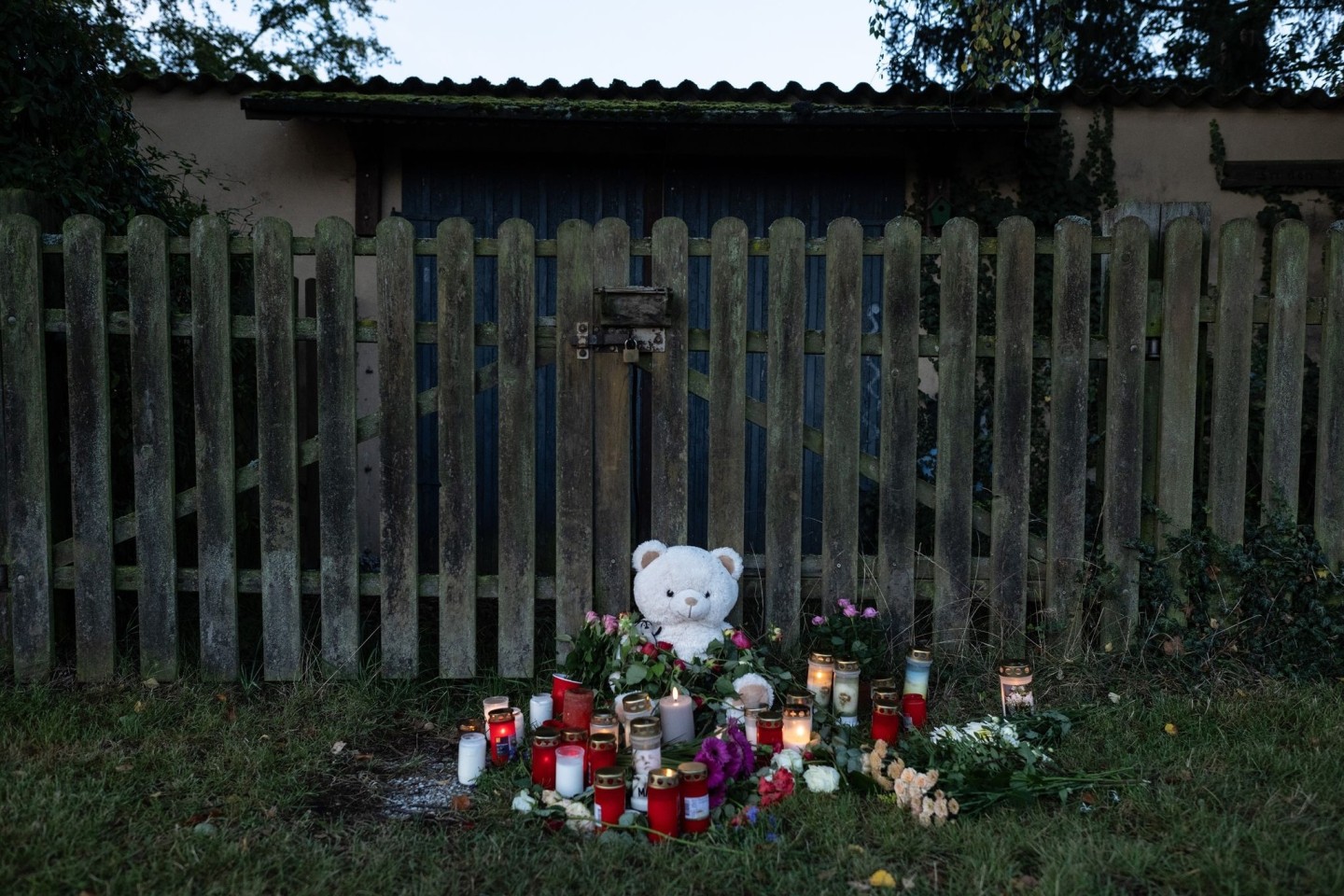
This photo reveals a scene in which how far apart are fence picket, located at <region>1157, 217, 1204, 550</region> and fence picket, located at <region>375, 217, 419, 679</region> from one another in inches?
102

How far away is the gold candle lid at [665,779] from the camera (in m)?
2.52

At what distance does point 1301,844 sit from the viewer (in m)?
2.40

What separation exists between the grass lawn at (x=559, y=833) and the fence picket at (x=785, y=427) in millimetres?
660

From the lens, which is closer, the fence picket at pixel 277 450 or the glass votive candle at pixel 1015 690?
the glass votive candle at pixel 1015 690

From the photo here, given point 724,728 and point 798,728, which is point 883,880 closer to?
point 798,728

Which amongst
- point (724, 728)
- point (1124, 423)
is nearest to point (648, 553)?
point (724, 728)

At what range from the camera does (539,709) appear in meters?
3.14

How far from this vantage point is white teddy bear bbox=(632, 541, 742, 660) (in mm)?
3350

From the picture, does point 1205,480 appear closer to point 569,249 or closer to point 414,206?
point 569,249

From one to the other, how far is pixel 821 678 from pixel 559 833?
1.06 m

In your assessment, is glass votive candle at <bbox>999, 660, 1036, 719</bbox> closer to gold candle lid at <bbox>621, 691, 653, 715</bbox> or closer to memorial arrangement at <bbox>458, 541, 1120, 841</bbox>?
memorial arrangement at <bbox>458, 541, 1120, 841</bbox>

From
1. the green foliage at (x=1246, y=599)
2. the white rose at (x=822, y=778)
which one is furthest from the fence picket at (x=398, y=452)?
the green foliage at (x=1246, y=599)

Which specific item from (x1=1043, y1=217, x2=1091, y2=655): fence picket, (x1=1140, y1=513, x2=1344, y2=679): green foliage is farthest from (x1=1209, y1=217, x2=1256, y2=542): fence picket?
(x1=1043, y1=217, x2=1091, y2=655): fence picket

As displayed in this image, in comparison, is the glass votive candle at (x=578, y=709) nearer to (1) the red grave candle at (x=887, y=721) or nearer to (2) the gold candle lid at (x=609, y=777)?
(2) the gold candle lid at (x=609, y=777)
